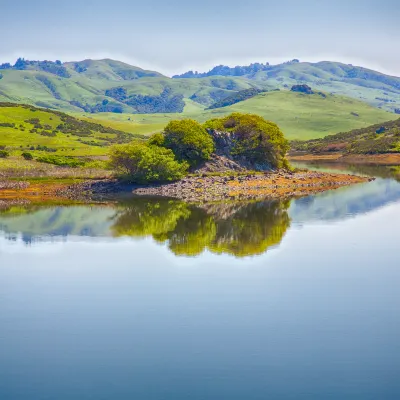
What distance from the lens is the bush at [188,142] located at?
9625cm

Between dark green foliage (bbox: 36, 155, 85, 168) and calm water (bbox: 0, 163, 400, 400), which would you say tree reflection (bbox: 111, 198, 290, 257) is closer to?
calm water (bbox: 0, 163, 400, 400)

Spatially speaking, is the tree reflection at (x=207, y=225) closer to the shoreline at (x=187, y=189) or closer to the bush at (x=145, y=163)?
the shoreline at (x=187, y=189)

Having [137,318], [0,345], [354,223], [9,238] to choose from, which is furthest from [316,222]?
[0,345]

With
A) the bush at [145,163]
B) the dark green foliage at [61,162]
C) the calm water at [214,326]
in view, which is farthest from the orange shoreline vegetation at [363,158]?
the calm water at [214,326]

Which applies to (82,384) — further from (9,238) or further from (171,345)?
(9,238)

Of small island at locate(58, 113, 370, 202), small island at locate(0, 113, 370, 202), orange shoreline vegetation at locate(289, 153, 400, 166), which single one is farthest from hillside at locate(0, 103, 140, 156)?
orange shoreline vegetation at locate(289, 153, 400, 166)

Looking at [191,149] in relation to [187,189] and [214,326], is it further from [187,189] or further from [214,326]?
[214,326]

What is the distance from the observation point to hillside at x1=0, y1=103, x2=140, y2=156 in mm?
146000

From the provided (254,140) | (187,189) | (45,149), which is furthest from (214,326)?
(45,149)

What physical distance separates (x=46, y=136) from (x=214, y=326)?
14667cm

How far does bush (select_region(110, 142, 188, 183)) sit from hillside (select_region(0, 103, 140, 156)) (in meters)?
49.6

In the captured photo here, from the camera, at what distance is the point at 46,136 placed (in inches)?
6585

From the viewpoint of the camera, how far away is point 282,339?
1064 inches

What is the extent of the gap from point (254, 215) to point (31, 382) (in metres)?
45.0
